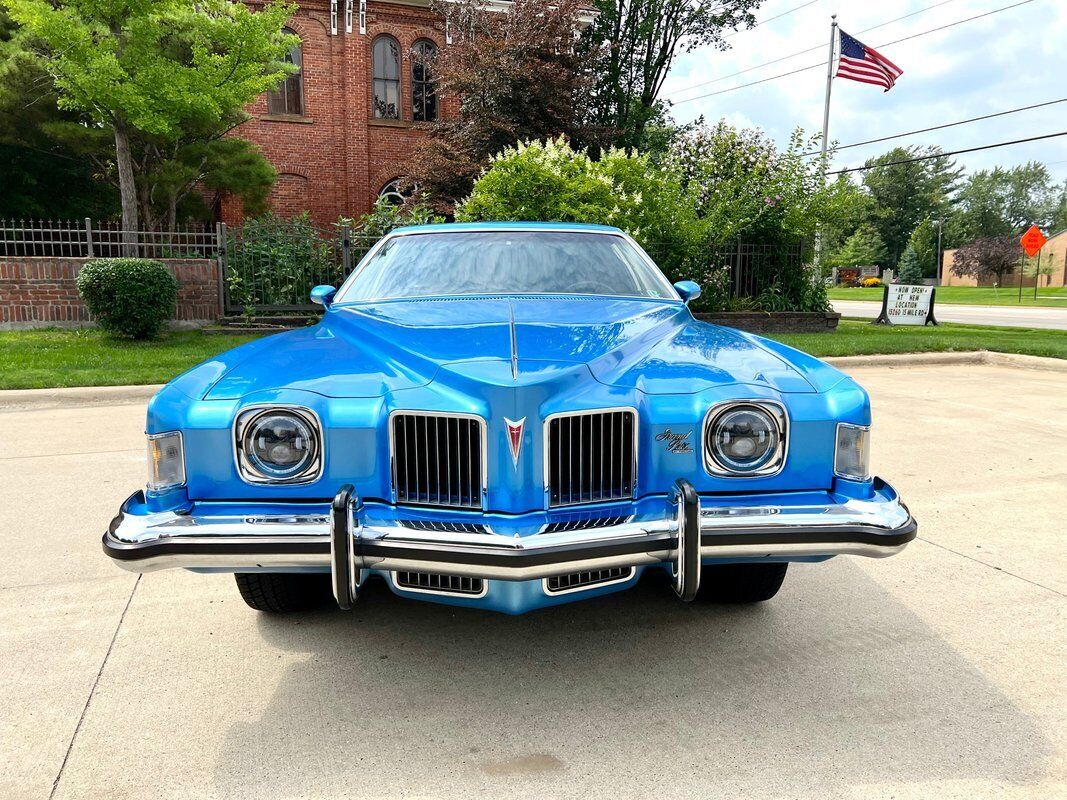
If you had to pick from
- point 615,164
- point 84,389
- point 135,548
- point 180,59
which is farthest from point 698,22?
point 135,548

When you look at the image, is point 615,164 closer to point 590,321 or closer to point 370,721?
point 590,321

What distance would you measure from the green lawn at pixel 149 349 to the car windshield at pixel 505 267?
594 cm

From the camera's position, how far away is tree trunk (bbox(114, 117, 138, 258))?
13758 mm

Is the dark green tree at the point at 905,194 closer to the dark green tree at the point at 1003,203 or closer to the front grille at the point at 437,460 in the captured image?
the dark green tree at the point at 1003,203

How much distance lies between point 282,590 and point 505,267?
1.88m

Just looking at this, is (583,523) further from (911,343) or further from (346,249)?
(346,249)

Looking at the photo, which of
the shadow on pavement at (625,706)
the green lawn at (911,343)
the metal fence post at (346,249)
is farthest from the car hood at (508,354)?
the metal fence post at (346,249)

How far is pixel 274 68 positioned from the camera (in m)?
15.6

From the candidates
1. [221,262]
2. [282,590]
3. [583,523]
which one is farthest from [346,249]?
[583,523]

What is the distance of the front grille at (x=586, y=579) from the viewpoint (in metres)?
2.44

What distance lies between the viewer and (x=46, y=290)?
43.7 ft

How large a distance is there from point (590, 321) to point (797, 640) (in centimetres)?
149

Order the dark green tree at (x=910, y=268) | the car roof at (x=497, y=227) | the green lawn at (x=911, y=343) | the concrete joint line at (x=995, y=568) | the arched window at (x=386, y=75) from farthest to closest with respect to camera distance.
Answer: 1. the dark green tree at (x=910, y=268)
2. the arched window at (x=386, y=75)
3. the green lawn at (x=911, y=343)
4. the car roof at (x=497, y=227)
5. the concrete joint line at (x=995, y=568)

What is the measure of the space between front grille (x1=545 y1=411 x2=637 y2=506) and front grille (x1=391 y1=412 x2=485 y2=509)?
238 millimetres
